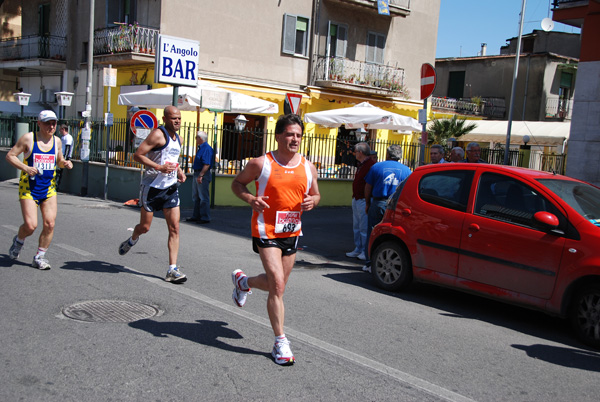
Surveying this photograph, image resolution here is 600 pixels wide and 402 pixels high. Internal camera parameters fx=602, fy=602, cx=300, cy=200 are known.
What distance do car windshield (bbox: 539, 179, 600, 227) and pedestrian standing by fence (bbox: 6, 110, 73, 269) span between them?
5.51 meters

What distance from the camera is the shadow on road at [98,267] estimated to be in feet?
23.5

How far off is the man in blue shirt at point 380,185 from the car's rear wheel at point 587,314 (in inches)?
124

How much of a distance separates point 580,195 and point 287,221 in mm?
3556

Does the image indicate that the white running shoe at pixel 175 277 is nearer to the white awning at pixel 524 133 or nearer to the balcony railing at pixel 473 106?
the white awning at pixel 524 133

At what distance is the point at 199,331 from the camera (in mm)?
5121

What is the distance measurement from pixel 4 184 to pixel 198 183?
9877mm

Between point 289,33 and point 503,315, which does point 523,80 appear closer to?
point 289,33

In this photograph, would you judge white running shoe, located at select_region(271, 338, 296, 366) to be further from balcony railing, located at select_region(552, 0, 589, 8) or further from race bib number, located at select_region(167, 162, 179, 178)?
balcony railing, located at select_region(552, 0, 589, 8)

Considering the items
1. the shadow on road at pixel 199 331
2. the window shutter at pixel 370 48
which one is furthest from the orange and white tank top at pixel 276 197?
the window shutter at pixel 370 48

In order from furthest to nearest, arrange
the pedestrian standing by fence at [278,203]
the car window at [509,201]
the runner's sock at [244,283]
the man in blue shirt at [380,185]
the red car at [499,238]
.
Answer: the man in blue shirt at [380,185] < the car window at [509,201] < the red car at [499,238] < the runner's sock at [244,283] < the pedestrian standing by fence at [278,203]

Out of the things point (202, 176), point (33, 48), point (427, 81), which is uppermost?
point (33, 48)

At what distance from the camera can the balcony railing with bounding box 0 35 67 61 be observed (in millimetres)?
25812

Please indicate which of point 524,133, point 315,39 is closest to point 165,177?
point 315,39

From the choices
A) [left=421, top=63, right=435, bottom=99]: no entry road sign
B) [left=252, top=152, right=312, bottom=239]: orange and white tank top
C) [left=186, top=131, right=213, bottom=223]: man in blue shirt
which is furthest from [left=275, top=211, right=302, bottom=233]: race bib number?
[left=186, top=131, right=213, bottom=223]: man in blue shirt
